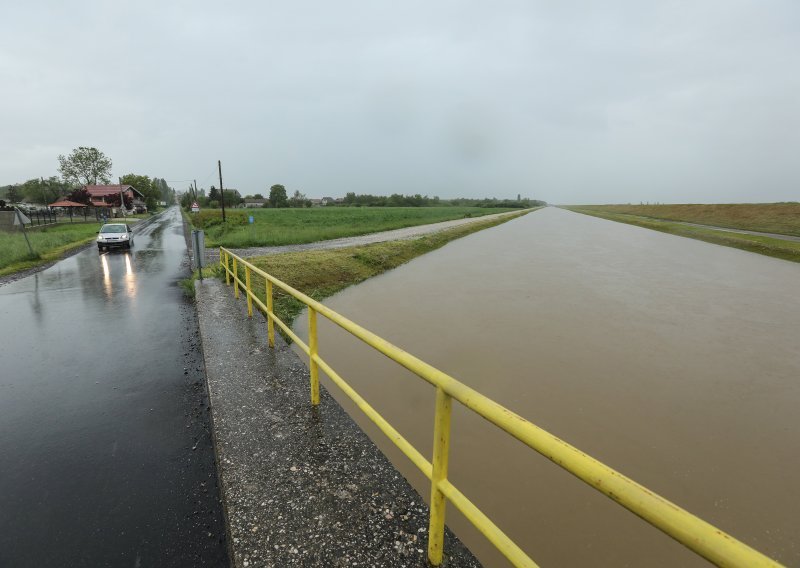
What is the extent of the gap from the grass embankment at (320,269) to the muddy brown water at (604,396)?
91 cm

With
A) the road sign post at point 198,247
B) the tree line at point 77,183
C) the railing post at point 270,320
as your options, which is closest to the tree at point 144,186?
the tree line at point 77,183

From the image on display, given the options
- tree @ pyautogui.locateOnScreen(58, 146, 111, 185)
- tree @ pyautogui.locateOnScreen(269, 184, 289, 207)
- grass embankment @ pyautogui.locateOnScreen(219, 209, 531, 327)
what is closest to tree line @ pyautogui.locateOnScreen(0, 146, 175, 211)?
tree @ pyautogui.locateOnScreen(58, 146, 111, 185)

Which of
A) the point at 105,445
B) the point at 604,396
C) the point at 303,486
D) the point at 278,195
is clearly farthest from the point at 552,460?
the point at 278,195

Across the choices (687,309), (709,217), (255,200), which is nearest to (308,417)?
(687,309)

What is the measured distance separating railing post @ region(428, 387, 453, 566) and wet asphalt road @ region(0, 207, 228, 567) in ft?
4.88

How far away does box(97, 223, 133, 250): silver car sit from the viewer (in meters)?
17.7

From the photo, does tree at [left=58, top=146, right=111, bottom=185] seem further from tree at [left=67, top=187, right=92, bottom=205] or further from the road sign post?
the road sign post

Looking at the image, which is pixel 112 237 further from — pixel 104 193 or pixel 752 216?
pixel 752 216

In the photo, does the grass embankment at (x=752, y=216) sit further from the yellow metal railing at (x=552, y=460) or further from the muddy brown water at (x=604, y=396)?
the yellow metal railing at (x=552, y=460)

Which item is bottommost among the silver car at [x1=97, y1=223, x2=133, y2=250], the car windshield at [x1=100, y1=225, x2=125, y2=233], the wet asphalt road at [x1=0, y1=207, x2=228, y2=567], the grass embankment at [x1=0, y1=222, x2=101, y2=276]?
the wet asphalt road at [x1=0, y1=207, x2=228, y2=567]

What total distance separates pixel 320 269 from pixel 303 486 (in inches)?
408

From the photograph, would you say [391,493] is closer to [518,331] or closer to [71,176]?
[518,331]

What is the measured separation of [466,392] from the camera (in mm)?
1703

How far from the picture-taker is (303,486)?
271cm
